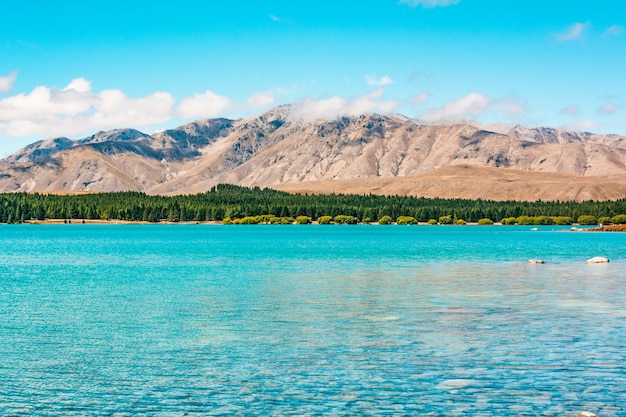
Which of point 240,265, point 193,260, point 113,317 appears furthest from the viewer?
point 193,260

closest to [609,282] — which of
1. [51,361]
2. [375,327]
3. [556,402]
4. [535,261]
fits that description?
[535,261]

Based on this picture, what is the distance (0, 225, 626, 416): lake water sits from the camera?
22922mm

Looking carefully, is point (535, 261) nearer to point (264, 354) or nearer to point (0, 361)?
point (264, 354)

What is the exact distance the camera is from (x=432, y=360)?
28.4 m

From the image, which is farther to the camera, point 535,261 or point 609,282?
point 535,261

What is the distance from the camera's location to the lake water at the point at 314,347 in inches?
902

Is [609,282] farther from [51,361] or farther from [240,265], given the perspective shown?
[51,361]

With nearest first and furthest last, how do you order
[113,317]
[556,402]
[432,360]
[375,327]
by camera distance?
[556,402] < [432,360] < [375,327] < [113,317]

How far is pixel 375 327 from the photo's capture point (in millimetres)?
36531

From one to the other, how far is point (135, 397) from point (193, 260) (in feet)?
229

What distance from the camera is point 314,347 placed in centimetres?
3114

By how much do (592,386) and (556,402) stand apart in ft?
8.24

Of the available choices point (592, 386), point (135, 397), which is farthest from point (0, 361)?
point (592, 386)

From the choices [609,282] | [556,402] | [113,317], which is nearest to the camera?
[556,402]
